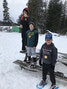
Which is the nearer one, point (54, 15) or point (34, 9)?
point (34, 9)

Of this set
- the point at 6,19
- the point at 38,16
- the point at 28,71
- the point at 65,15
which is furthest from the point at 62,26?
the point at 28,71

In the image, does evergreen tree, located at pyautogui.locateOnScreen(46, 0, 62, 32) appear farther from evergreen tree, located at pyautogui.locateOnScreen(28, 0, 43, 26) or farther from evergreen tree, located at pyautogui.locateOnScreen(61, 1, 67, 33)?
evergreen tree, located at pyautogui.locateOnScreen(61, 1, 67, 33)

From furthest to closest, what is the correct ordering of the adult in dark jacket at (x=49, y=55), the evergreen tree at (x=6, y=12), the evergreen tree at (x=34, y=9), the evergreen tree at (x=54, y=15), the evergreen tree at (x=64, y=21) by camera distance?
1. the evergreen tree at (x=6, y=12)
2. the evergreen tree at (x=64, y=21)
3. the evergreen tree at (x=54, y=15)
4. the evergreen tree at (x=34, y=9)
5. the adult in dark jacket at (x=49, y=55)

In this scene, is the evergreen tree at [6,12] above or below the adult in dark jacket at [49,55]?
above

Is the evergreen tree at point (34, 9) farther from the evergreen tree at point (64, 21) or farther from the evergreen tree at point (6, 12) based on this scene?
the evergreen tree at point (6, 12)

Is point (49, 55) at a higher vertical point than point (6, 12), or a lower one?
lower

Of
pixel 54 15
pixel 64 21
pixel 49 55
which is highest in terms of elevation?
pixel 54 15

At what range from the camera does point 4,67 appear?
16.4ft

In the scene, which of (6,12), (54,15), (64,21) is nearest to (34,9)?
(54,15)

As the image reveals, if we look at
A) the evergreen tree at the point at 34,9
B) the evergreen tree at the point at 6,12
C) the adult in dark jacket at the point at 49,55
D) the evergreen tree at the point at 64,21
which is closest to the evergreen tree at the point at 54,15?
the evergreen tree at the point at 34,9

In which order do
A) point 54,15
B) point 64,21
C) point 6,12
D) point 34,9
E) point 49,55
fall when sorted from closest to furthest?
point 49,55
point 34,9
point 54,15
point 64,21
point 6,12

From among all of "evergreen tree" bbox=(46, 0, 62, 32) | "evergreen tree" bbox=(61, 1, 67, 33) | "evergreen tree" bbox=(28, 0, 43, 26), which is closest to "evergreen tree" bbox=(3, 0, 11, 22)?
"evergreen tree" bbox=(28, 0, 43, 26)

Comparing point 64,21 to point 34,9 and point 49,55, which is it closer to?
point 34,9

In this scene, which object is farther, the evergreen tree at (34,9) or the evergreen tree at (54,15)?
the evergreen tree at (54,15)
